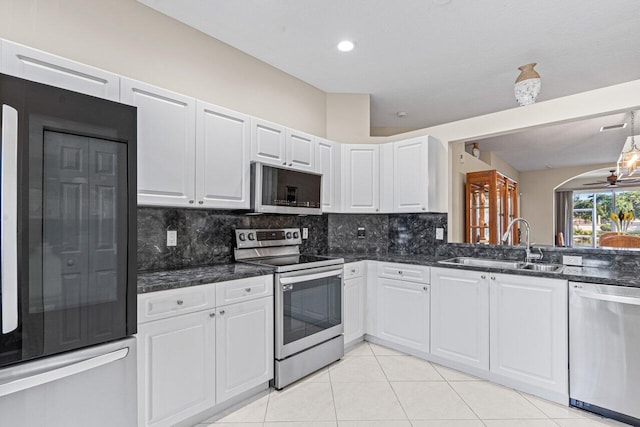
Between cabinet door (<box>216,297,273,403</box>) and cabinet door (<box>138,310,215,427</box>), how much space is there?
A: 0.07 meters

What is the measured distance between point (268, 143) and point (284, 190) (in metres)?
0.42

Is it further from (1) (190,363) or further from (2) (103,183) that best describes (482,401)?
(2) (103,183)

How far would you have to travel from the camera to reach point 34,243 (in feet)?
3.71

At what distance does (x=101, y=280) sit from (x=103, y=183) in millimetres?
392

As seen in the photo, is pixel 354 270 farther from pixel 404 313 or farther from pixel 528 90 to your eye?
pixel 528 90

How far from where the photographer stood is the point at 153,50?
2293 millimetres

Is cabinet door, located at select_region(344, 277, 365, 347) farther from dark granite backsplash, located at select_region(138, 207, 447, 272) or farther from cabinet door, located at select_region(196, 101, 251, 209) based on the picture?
cabinet door, located at select_region(196, 101, 251, 209)

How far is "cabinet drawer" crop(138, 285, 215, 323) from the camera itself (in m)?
1.69

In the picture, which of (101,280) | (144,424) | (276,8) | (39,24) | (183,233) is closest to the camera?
(101,280)


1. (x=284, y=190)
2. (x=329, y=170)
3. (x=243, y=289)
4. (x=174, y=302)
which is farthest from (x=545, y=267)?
(x=174, y=302)

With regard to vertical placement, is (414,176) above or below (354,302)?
above

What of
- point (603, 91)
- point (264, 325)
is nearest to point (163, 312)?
point (264, 325)

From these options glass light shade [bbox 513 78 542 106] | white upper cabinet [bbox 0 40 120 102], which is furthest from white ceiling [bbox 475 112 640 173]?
white upper cabinet [bbox 0 40 120 102]

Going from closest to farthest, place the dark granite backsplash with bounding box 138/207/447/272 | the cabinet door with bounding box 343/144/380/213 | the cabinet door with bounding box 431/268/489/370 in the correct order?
the dark granite backsplash with bounding box 138/207/447/272, the cabinet door with bounding box 431/268/489/370, the cabinet door with bounding box 343/144/380/213
